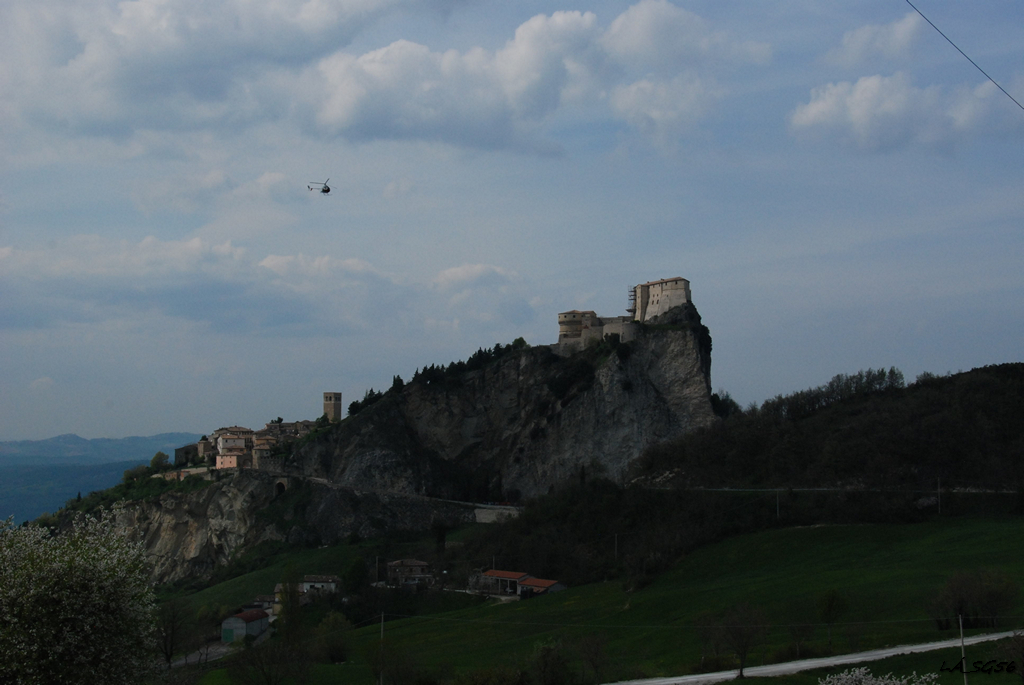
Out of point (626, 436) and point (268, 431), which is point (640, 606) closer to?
point (626, 436)

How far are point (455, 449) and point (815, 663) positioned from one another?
105 metres

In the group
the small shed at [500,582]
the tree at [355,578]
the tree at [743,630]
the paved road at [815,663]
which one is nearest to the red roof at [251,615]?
the tree at [355,578]

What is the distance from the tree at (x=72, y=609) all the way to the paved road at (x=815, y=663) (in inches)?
788

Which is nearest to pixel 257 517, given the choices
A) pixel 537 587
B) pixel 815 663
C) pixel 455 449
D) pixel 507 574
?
pixel 455 449

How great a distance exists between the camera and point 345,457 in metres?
131

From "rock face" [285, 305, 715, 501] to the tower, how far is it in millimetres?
18028

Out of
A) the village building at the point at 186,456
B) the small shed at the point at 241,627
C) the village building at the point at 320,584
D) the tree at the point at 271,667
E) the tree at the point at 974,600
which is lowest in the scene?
the small shed at the point at 241,627

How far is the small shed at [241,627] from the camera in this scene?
250ft

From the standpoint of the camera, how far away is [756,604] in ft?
166

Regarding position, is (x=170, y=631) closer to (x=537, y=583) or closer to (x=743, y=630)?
(x=537, y=583)

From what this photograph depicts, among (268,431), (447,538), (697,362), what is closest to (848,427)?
(697,362)

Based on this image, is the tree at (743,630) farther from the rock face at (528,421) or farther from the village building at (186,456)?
the village building at (186,456)

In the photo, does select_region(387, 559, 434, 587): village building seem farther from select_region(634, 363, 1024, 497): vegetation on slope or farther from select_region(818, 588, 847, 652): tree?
select_region(818, 588, 847, 652): tree

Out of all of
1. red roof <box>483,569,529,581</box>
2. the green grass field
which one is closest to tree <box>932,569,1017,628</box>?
the green grass field
